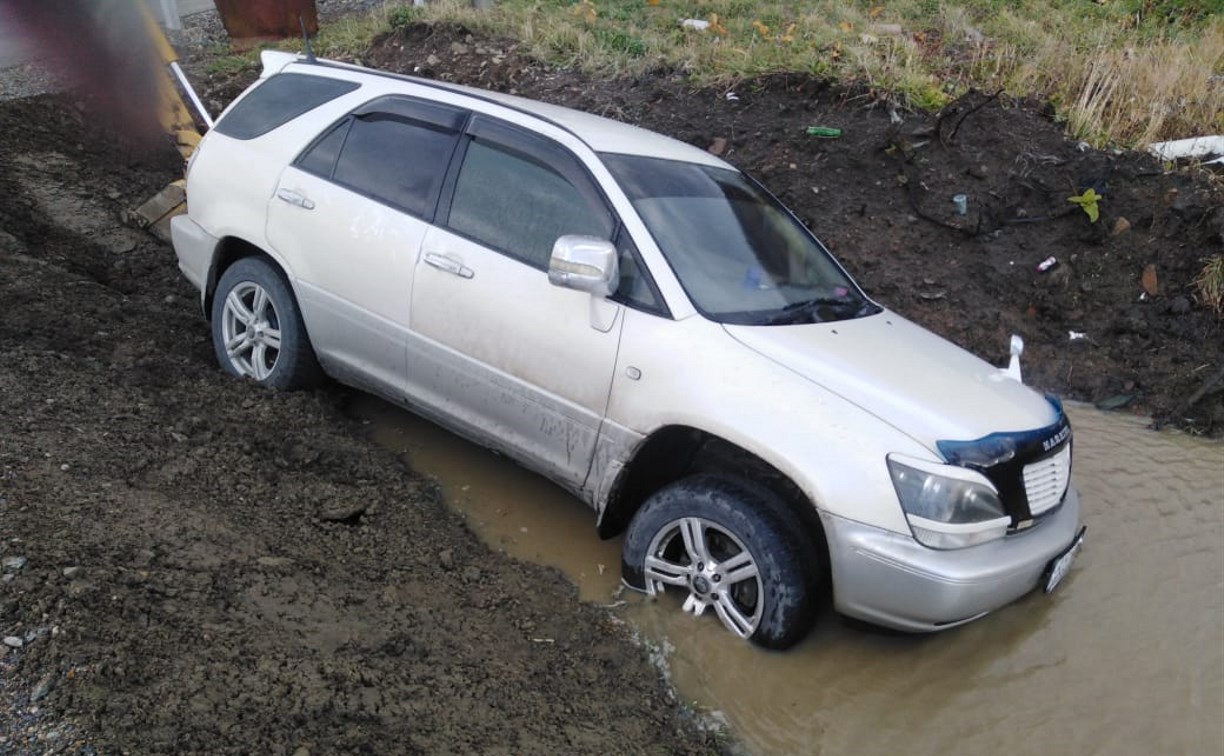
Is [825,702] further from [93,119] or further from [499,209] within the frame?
[93,119]

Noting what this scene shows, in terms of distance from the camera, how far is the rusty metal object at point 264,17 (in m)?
10.7

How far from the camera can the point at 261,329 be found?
4938 mm

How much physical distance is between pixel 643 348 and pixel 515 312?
63 centimetres

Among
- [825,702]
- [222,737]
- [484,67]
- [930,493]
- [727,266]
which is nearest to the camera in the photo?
[222,737]

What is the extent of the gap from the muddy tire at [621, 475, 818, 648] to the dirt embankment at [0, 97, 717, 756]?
325 mm

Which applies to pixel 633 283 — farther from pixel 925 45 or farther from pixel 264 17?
pixel 264 17

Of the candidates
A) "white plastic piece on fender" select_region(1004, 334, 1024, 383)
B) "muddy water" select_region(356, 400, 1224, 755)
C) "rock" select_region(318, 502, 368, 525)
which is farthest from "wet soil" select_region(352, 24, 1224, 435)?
"rock" select_region(318, 502, 368, 525)

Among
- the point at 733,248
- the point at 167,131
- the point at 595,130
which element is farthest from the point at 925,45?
the point at 167,131

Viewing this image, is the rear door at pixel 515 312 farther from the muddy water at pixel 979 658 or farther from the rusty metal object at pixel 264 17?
the rusty metal object at pixel 264 17

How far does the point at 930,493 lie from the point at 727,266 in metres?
1.30

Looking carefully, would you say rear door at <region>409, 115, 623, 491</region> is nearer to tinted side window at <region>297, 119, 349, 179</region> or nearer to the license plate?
tinted side window at <region>297, 119, 349, 179</region>

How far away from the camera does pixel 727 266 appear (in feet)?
13.1

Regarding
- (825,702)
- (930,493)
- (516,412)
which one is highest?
(930,493)

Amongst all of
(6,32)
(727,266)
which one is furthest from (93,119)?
(727,266)
